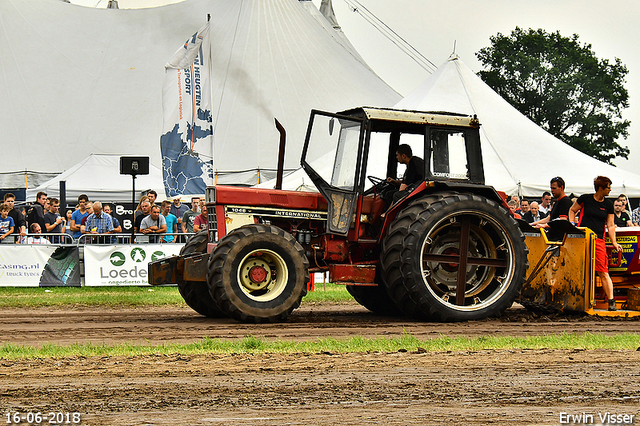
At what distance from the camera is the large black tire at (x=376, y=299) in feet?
34.0

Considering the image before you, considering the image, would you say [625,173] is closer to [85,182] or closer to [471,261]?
[471,261]

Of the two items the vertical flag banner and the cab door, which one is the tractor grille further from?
the vertical flag banner

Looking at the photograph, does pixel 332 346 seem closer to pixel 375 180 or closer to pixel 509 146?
pixel 375 180

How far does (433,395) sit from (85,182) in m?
22.4

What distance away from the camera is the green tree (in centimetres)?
4941

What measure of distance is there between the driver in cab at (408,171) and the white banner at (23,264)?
27.5 ft

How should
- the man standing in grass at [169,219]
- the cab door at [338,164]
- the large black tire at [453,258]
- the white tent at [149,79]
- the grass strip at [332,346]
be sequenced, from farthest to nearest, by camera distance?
the white tent at [149,79] → the man standing in grass at [169,219] → the cab door at [338,164] → the large black tire at [453,258] → the grass strip at [332,346]

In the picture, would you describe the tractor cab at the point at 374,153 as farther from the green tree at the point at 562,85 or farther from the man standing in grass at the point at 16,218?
the green tree at the point at 562,85

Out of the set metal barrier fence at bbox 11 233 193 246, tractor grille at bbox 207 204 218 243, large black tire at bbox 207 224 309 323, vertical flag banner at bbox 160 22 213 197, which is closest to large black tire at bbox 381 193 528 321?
large black tire at bbox 207 224 309 323

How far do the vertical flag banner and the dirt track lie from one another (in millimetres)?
9121

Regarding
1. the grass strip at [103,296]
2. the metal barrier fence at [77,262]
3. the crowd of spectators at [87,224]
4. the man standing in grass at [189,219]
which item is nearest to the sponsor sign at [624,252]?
the grass strip at [103,296]

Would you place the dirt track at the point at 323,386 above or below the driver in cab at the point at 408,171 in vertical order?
below

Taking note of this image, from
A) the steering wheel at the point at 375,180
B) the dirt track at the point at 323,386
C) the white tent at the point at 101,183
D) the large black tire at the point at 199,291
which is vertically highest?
the white tent at the point at 101,183

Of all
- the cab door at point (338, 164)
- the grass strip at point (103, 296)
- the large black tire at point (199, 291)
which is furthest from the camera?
the grass strip at point (103, 296)
